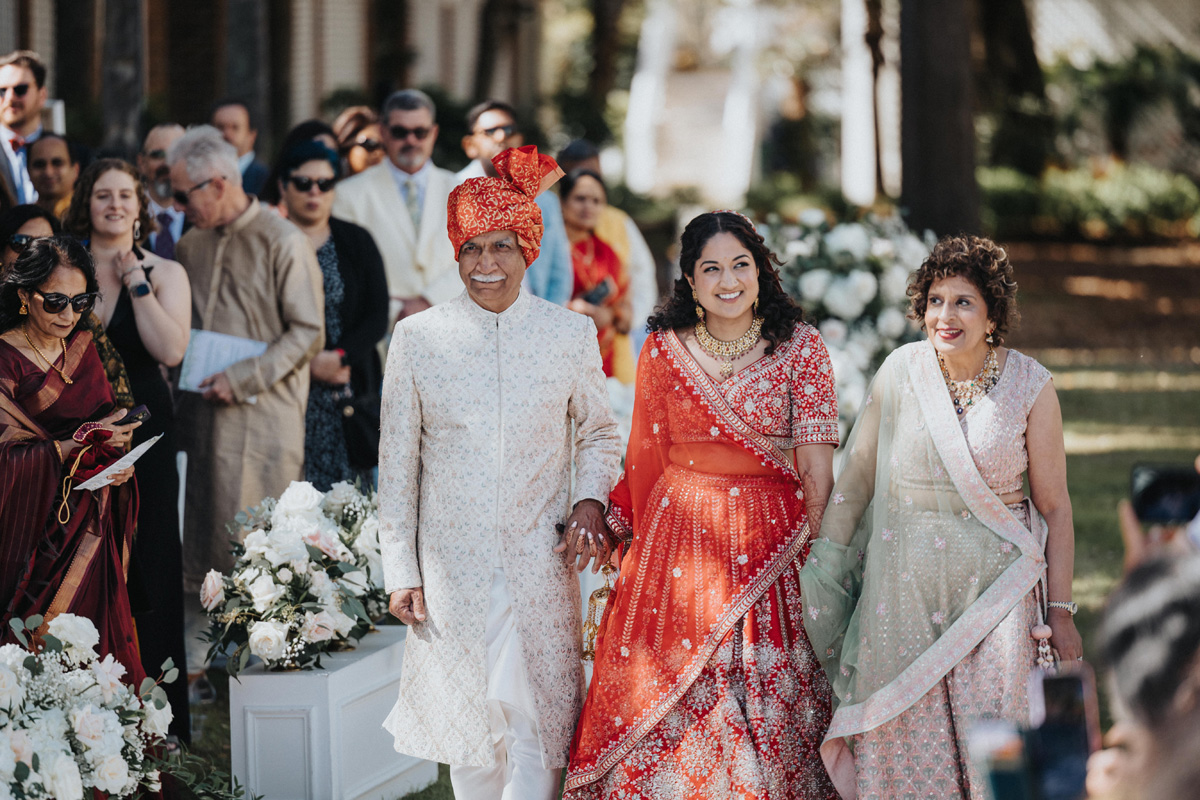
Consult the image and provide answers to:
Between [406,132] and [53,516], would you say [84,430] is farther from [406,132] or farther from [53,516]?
[406,132]

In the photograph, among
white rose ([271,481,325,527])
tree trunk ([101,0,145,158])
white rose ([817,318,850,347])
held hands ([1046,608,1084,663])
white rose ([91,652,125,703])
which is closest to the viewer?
white rose ([91,652,125,703])

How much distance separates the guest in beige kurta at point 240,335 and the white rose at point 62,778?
2521 millimetres

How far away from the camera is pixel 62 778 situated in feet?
11.3

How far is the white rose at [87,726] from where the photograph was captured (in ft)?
11.8

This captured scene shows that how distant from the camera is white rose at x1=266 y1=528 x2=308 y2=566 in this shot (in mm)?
4773

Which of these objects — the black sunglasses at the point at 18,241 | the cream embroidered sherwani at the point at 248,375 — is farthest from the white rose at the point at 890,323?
the black sunglasses at the point at 18,241

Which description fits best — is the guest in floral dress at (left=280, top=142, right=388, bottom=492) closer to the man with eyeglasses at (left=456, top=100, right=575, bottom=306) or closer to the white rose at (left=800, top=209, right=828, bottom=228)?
the man with eyeglasses at (left=456, top=100, right=575, bottom=306)

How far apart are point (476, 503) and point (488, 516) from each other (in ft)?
0.18

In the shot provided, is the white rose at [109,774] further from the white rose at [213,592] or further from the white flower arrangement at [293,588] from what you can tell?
the white rose at [213,592]

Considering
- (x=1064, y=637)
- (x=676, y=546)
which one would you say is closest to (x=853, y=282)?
(x=676, y=546)

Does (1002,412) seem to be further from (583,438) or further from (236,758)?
(236,758)

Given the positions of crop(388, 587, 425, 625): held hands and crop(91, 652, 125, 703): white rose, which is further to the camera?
crop(388, 587, 425, 625): held hands

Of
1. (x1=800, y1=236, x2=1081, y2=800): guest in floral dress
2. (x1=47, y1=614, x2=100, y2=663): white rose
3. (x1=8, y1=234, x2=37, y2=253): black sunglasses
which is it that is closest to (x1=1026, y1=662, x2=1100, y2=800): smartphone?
(x1=800, y1=236, x2=1081, y2=800): guest in floral dress

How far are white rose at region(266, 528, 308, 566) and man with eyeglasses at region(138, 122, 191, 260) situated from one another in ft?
8.26
